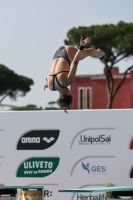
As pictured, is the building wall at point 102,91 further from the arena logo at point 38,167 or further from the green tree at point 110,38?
the arena logo at point 38,167

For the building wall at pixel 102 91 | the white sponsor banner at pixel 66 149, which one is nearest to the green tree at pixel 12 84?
the building wall at pixel 102 91

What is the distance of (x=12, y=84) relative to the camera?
4200 cm

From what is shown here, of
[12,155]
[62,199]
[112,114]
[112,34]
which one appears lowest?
[62,199]

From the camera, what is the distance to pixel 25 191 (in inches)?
334

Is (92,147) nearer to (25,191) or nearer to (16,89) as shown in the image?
(25,191)

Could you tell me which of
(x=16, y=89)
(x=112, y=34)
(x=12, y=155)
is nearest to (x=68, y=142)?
(x=12, y=155)

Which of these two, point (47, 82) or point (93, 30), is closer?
point (47, 82)

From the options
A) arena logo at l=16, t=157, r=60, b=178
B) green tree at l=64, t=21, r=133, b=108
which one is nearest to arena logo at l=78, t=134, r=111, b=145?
arena logo at l=16, t=157, r=60, b=178

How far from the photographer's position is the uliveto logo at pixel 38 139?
9.26 meters

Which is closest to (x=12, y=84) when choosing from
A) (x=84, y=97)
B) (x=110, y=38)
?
(x=84, y=97)

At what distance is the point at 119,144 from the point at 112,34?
2682 cm

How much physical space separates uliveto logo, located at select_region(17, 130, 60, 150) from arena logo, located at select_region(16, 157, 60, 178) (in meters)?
0.22

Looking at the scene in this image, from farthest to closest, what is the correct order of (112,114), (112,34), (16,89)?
(16,89) < (112,34) < (112,114)

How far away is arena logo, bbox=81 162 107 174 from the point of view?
903cm
